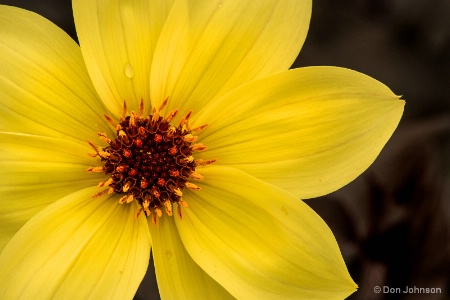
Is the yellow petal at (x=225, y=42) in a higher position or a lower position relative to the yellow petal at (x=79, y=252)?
higher

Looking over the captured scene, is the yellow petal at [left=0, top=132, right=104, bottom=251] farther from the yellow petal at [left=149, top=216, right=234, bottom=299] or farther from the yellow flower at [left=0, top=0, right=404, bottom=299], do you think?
the yellow petal at [left=149, top=216, right=234, bottom=299]

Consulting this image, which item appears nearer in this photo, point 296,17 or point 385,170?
point 296,17

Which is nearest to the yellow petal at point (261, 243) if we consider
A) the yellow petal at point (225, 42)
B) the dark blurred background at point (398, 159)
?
the yellow petal at point (225, 42)

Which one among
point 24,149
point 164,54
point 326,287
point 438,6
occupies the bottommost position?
point 326,287

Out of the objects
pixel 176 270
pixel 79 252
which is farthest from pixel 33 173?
pixel 176 270

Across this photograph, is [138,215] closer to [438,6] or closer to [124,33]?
[124,33]

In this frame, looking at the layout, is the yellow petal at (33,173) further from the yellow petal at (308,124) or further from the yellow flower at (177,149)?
the yellow petal at (308,124)

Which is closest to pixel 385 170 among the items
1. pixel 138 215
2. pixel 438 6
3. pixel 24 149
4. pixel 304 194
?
pixel 438 6
